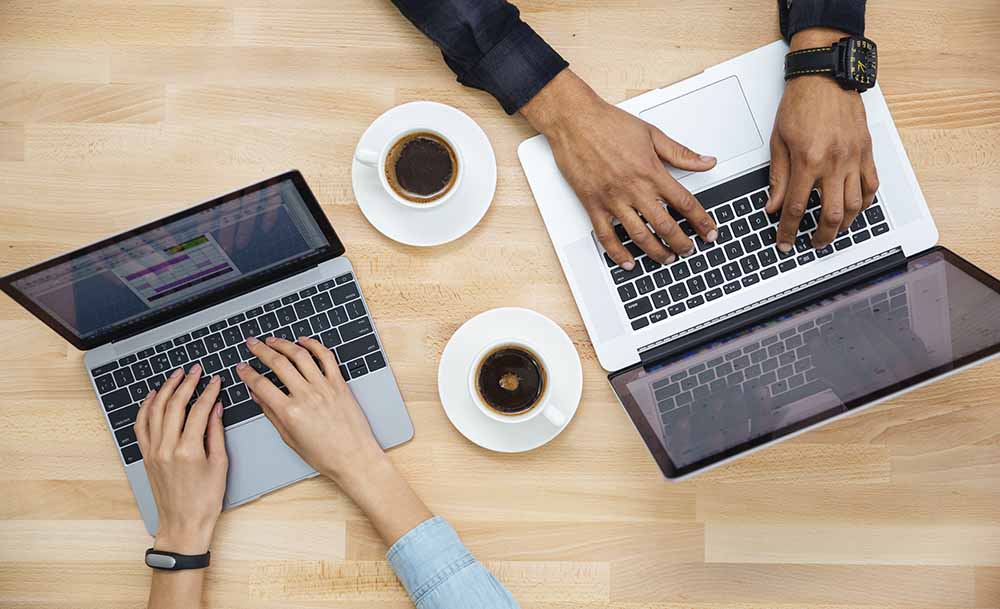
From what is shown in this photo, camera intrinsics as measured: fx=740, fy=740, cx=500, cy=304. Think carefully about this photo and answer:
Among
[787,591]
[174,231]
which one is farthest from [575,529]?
[174,231]

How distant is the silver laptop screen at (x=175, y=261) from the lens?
31.9 inches

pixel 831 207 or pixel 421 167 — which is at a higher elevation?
pixel 421 167

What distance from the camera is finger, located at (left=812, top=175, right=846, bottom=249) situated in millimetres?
951

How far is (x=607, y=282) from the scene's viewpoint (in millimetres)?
994

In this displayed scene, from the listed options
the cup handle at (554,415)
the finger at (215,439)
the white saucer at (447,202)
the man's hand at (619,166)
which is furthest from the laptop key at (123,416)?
the man's hand at (619,166)

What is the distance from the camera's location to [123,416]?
1.01 metres

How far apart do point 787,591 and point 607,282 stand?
0.50 meters

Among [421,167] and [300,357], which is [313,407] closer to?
[300,357]

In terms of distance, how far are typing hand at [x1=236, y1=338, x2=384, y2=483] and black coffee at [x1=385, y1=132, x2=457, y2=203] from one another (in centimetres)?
24

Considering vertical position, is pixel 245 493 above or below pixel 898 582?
above

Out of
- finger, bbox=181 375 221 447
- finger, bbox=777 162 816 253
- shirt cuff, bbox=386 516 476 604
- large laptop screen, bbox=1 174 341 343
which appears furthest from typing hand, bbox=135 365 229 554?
finger, bbox=777 162 816 253

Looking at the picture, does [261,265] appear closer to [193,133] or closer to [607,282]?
[193,133]

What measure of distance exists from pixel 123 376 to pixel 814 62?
101 centimetres

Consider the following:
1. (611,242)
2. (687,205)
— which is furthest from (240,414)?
(687,205)
